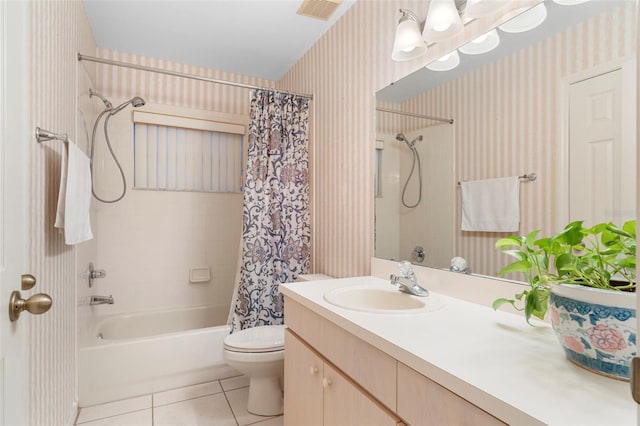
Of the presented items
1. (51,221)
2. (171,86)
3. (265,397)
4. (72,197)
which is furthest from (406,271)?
(171,86)

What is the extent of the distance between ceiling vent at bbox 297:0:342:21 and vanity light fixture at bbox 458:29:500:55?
37.1 inches

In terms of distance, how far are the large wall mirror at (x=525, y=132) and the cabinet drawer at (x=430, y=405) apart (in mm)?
610

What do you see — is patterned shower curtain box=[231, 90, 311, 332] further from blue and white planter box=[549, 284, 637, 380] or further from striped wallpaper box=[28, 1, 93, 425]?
blue and white planter box=[549, 284, 637, 380]

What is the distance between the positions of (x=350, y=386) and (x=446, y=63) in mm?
1321

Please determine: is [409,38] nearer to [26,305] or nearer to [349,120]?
[349,120]

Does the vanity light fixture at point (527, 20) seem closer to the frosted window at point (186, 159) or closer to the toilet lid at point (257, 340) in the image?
the toilet lid at point (257, 340)

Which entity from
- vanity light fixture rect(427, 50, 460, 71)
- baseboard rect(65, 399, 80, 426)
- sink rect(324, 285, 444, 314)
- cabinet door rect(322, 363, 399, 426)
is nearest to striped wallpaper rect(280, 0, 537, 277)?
vanity light fixture rect(427, 50, 460, 71)

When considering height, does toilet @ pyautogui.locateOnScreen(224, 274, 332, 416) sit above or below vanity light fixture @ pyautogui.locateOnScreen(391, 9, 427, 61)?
below

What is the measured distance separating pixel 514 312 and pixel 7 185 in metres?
1.45

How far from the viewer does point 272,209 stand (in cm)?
242

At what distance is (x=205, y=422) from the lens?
185cm

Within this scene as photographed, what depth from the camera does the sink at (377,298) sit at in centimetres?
131

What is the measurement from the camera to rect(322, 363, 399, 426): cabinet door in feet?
3.01

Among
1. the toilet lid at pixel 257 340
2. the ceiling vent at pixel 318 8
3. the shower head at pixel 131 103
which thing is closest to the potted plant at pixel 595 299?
the toilet lid at pixel 257 340
